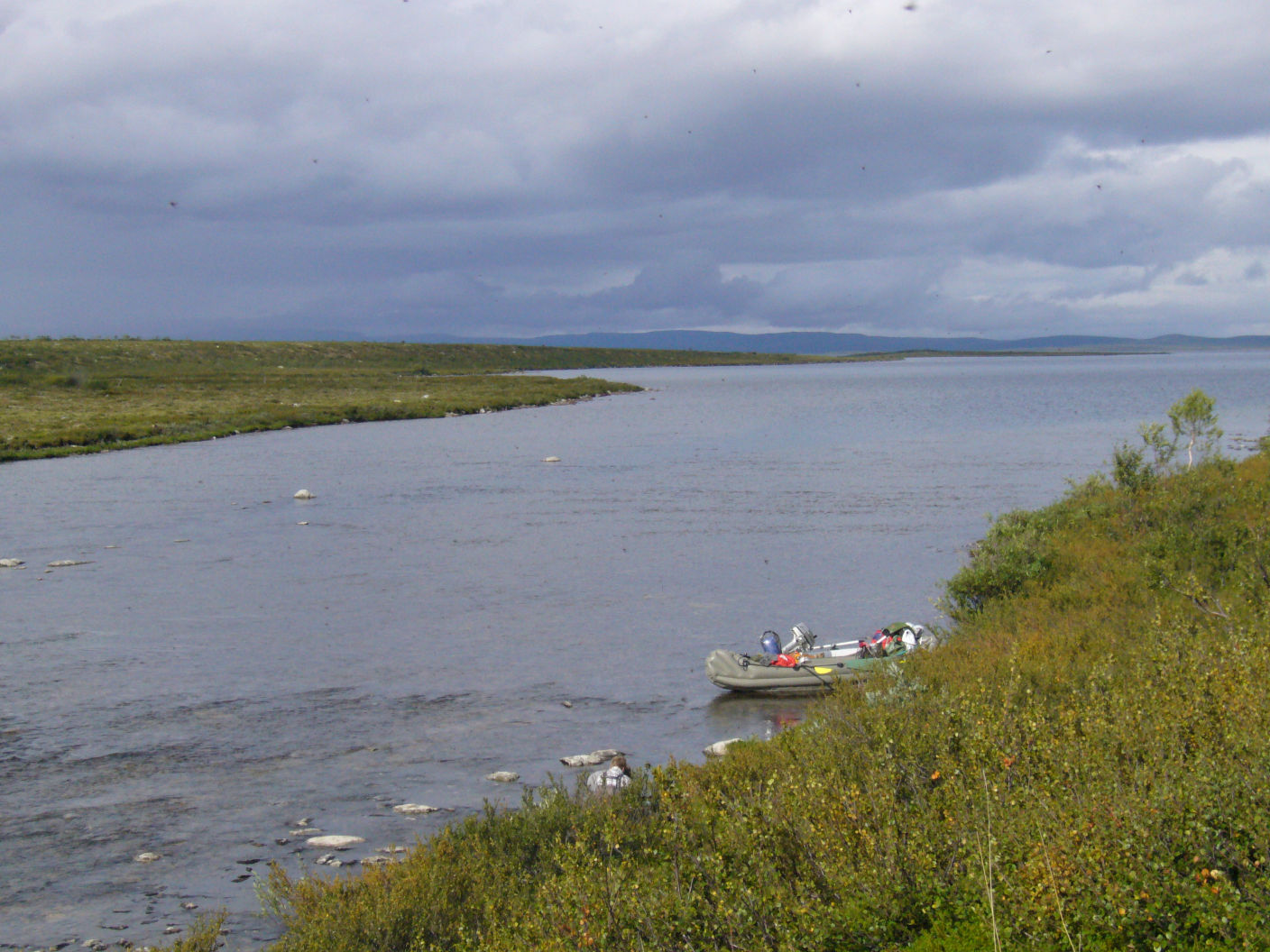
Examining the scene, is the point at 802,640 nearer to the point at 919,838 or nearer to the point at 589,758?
the point at 589,758

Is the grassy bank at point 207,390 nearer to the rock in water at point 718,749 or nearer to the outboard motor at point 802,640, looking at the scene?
the outboard motor at point 802,640

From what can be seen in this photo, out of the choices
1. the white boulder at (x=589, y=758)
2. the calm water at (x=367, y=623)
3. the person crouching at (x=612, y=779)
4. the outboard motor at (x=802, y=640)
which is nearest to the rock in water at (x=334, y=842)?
the calm water at (x=367, y=623)

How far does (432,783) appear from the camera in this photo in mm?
13156

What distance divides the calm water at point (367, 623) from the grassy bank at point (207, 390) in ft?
35.5

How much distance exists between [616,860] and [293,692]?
32.5ft

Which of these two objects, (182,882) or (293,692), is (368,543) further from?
(182,882)

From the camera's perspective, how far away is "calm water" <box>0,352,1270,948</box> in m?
12.1

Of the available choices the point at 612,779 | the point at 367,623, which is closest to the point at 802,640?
the point at 612,779

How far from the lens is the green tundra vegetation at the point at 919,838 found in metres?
6.01

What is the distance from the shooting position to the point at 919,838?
714 centimetres

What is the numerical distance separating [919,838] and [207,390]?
321ft

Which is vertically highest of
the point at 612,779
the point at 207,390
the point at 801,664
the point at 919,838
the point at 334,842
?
the point at 207,390

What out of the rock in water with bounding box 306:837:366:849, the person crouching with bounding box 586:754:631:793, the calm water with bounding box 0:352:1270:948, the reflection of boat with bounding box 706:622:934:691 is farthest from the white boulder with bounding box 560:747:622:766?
the reflection of boat with bounding box 706:622:934:691

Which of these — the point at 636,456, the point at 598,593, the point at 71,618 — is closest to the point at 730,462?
the point at 636,456
